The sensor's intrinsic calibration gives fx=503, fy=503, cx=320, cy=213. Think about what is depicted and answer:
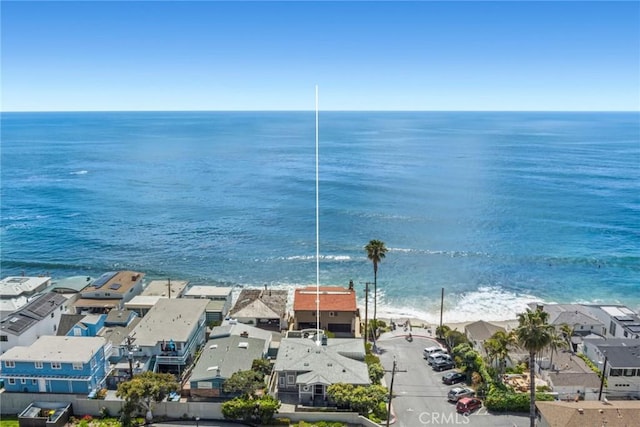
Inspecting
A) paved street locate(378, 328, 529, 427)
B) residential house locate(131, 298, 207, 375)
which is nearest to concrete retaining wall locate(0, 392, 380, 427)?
paved street locate(378, 328, 529, 427)

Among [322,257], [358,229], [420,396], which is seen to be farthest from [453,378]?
[358,229]

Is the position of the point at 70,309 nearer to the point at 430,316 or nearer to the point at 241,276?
the point at 241,276

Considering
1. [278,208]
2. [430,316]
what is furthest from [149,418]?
[278,208]

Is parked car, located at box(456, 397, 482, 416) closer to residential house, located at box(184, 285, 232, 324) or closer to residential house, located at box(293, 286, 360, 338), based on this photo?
residential house, located at box(293, 286, 360, 338)

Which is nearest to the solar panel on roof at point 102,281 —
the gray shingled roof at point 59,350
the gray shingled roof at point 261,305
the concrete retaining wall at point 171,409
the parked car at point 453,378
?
the gray shingled roof at point 59,350

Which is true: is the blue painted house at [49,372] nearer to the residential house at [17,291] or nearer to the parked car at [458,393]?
the residential house at [17,291]
